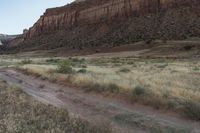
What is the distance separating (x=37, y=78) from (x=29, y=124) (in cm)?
1659

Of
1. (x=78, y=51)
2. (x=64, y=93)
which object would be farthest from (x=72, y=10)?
(x=64, y=93)

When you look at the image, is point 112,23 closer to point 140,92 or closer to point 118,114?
point 140,92

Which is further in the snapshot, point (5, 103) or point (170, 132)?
point (5, 103)

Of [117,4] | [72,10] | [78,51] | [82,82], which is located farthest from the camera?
[72,10]

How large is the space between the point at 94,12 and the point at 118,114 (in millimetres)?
102768

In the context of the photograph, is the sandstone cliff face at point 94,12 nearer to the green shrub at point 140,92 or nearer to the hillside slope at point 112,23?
the hillside slope at point 112,23

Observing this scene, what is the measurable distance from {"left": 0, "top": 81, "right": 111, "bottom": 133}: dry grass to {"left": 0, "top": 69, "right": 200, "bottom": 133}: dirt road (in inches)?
23.2

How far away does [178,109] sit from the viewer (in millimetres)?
13391

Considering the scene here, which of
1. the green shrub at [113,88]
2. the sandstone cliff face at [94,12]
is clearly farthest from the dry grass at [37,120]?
the sandstone cliff face at [94,12]

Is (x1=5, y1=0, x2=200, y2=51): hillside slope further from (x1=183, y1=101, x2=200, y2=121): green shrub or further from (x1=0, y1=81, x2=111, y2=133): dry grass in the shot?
(x1=0, y1=81, x2=111, y2=133): dry grass

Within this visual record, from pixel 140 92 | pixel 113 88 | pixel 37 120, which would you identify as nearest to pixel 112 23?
pixel 113 88

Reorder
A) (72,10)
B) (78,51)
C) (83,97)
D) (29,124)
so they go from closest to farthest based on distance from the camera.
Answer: (29,124) < (83,97) < (78,51) < (72,10)

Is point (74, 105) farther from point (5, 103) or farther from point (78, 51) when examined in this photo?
point (78, 51)

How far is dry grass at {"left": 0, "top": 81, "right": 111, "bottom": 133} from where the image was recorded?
36.2ft
